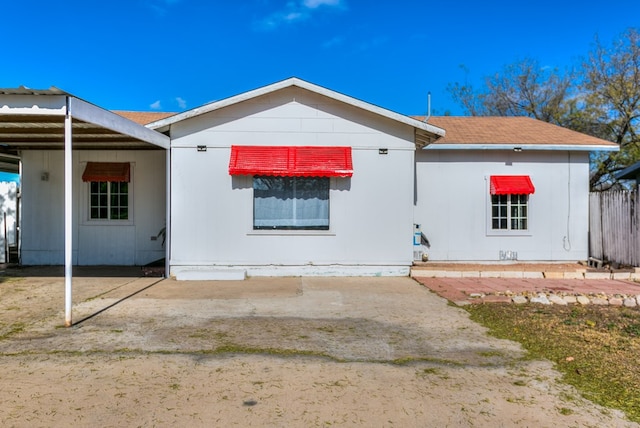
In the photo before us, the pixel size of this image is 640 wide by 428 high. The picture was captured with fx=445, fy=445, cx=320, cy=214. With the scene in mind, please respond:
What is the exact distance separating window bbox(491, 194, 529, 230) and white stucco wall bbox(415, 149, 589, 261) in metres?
0.17

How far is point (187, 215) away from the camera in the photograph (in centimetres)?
951

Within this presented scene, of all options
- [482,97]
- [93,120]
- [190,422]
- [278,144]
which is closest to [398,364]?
[190,422]

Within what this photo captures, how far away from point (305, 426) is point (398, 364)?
1.48m

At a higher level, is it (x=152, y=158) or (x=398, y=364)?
(x=152, y=158)

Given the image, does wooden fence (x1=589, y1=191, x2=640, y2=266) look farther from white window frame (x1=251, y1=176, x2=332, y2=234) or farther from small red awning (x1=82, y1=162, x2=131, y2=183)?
small red awning (x1=82, y1=162, x2=131, y2=183)

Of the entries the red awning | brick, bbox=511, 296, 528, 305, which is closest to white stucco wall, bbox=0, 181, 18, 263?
the red awning

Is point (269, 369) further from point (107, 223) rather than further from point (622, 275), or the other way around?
point (622, 275)

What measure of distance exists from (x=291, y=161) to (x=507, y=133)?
6453 mm

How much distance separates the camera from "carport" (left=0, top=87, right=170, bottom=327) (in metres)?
5.45

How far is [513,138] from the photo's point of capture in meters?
11.6

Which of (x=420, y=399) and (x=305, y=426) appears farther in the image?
(x=420, y=399)

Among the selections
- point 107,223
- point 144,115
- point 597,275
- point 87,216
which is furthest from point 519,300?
point 144,115

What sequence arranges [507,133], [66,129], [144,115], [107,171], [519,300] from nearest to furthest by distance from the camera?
[66,129] → [519,300] → [107,171] → [507,133] → [144,115]

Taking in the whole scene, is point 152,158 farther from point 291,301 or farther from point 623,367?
point 623,367
